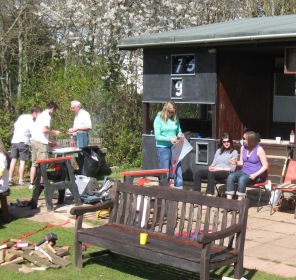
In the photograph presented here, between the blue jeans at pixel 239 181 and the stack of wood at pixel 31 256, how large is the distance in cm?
326

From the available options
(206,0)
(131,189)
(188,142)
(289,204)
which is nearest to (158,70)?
(188,142)

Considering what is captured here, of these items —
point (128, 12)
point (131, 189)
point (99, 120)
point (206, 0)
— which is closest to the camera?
point (131, 189)

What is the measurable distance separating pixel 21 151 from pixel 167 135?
352 cm

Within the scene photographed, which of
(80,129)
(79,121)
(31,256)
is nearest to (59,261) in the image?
(31,256)

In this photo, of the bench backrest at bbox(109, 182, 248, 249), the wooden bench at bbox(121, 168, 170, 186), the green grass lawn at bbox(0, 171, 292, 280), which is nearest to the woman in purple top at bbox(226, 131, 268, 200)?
the wooden bench at bbox(121, 168, 170, 186)

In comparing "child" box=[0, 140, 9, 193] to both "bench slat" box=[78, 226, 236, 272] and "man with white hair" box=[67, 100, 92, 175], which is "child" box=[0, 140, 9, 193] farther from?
"man with white hair" box=[67, 100, 92, 175]

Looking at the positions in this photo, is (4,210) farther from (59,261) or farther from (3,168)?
(59,261)

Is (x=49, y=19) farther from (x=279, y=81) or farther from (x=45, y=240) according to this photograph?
(x=45, y=240)

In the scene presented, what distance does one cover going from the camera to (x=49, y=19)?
68.1 feet

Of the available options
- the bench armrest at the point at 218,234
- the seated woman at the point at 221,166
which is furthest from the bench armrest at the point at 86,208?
the seated woman at the point at 221,166

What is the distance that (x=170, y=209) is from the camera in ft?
21.3

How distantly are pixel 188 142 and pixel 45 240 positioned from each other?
15.6 feet

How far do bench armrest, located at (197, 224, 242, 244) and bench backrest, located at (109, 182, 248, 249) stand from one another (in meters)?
0.08

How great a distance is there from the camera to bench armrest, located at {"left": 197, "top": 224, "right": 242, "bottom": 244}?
18.0 feet
